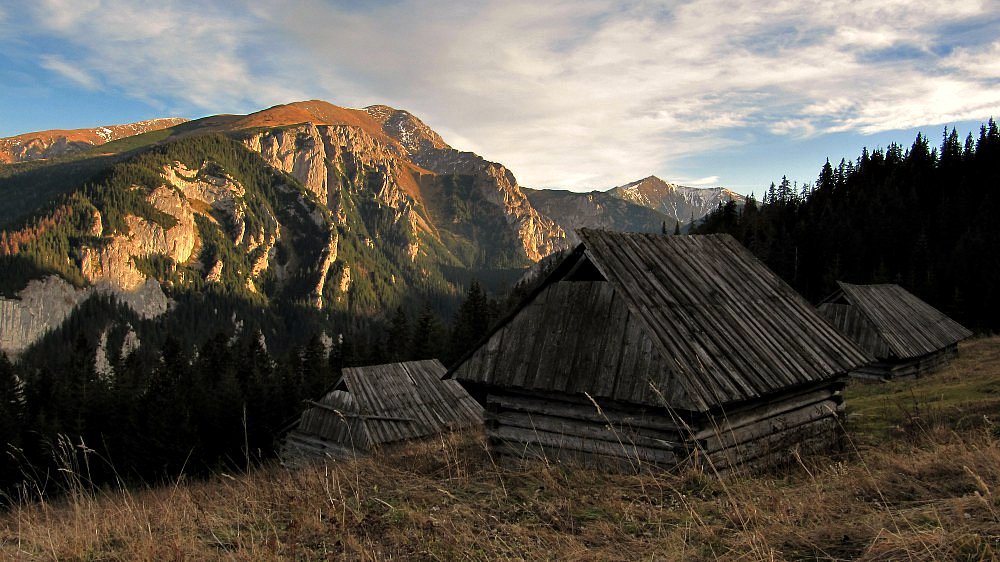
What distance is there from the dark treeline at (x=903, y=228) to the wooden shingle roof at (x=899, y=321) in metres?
21.7

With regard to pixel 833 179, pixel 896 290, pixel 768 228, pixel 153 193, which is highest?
pixel 153 193

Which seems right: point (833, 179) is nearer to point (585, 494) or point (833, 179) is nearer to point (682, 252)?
point (682, 252)

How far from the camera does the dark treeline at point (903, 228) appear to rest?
5529 centimetres

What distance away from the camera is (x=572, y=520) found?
17.9ft

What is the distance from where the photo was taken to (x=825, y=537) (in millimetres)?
4289

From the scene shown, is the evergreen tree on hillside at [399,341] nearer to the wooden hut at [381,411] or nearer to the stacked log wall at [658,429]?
the wooden hut at [381,411]

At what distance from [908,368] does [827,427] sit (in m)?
21.4

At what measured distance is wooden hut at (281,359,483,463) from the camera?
82.7 feet

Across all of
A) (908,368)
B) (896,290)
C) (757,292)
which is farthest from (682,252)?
(896,290)

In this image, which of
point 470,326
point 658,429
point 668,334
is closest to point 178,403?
point 470,326

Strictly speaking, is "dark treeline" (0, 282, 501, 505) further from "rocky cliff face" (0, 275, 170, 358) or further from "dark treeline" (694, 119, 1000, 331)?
"rocky cliff face" (0, 275, 170, 358)

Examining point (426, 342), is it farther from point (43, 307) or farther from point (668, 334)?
point (43, 307)

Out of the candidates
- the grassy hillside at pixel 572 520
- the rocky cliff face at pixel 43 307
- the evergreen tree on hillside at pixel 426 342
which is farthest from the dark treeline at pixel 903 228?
the rocky cliff face at pixel 43 307

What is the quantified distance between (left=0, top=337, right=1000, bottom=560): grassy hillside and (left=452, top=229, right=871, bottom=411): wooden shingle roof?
200 centimetres
